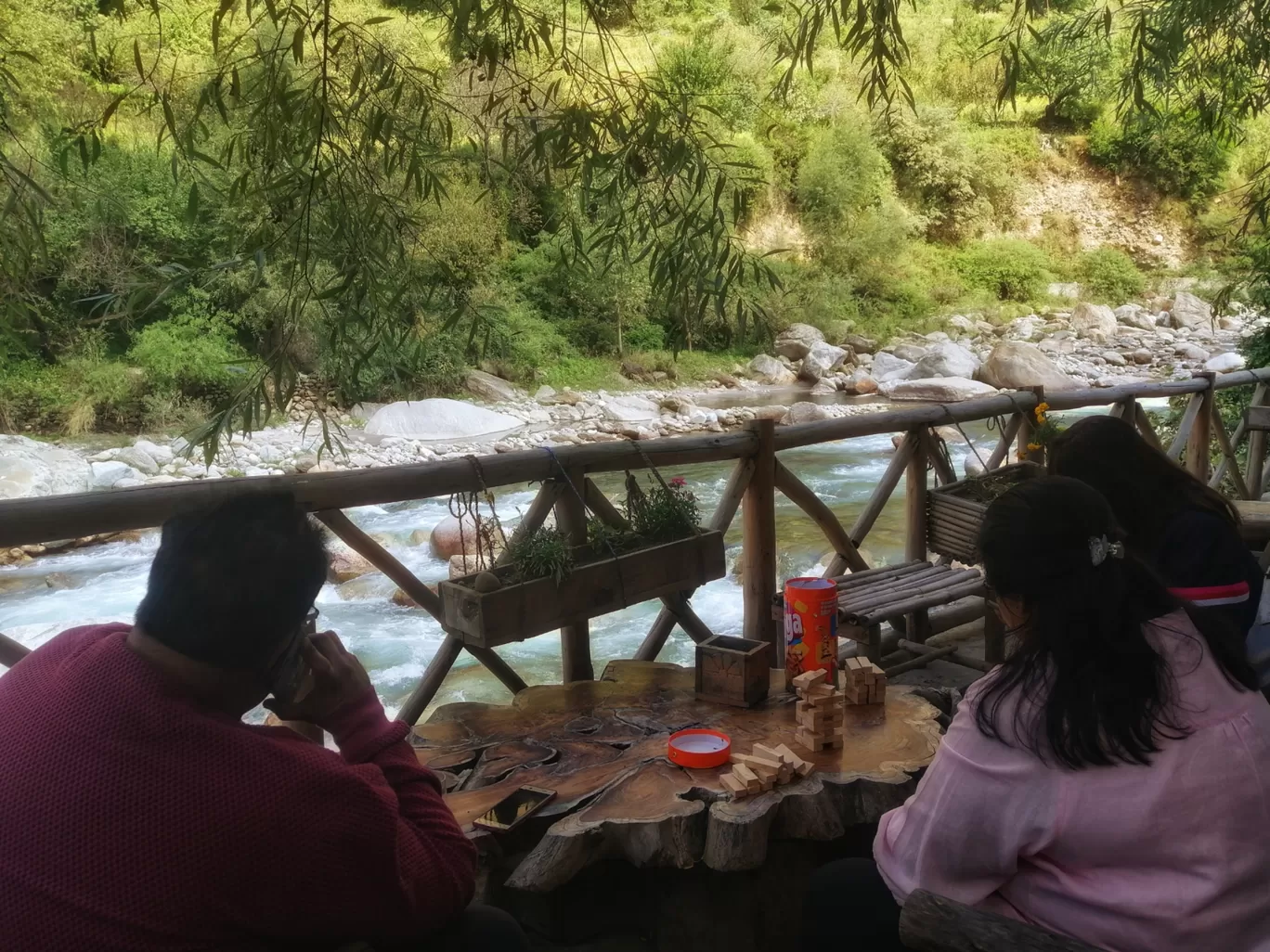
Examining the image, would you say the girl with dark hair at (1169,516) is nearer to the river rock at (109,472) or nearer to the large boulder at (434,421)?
the river rock at (109,472)

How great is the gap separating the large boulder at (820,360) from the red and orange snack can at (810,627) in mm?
17012

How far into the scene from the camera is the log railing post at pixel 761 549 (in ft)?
11.3

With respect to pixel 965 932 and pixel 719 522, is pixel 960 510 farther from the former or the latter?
pixel 965 932

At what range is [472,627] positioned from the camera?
2309 mm

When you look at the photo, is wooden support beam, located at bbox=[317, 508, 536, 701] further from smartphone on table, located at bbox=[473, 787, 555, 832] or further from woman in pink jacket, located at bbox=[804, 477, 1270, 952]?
woman in pink jacket, located at bbox=[804, 477, 1270, 952]

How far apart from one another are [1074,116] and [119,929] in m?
32.8

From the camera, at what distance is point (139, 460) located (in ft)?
41.6

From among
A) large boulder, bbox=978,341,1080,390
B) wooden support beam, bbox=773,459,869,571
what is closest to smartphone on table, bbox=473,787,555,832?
wooden support beam, bbox=773,459,869,571

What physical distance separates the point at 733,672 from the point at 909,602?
1.18 metres

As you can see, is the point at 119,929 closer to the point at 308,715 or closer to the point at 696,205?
the point at 308,715

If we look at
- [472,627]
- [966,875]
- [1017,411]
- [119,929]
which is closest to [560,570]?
[472,627]

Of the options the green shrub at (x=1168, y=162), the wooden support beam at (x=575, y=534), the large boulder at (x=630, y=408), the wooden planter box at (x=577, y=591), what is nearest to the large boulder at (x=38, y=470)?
the large boulder at (x=630, y=408)

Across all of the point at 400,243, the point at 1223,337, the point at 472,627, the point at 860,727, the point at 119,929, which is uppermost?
the point at 400,243

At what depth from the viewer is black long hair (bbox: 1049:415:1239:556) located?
2256mm
